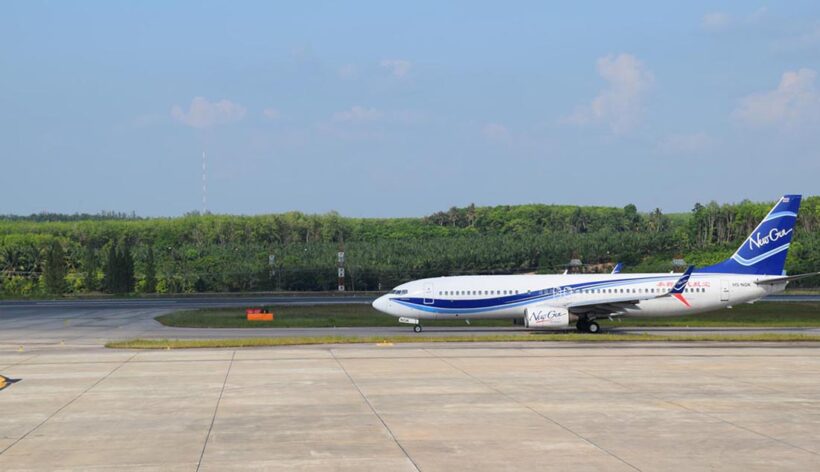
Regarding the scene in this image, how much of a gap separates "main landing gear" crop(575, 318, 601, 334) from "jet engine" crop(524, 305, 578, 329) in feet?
4.10

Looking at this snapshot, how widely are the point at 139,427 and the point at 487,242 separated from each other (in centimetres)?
14843

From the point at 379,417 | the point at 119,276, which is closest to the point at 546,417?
the point at 379,417

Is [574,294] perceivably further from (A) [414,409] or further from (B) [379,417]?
(B) [379,417]

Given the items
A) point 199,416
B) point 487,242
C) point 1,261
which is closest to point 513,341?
point 199,416

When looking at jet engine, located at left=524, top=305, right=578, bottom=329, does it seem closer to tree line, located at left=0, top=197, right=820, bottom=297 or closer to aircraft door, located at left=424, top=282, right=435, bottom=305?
aircraft door, located at left=424, top=282, right=435, bottom=305

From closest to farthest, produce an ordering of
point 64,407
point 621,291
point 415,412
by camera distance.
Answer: point 415,412
point 64,407
point 621,291

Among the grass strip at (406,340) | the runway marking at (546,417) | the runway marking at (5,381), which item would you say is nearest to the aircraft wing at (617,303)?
the grass strip at (406,340)

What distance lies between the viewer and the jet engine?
4916cm

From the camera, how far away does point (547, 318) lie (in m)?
49.2

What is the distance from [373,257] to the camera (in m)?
154

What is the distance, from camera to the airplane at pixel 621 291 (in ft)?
166

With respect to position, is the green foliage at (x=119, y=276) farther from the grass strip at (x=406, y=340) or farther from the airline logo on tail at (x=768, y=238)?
the airline logo on tail at (x=768, y=238)

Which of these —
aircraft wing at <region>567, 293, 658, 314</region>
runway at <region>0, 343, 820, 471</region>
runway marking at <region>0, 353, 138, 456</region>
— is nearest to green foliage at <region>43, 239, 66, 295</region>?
aircraft wing at <region>567, 293, 658, 314</region>

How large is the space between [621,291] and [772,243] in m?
9.26
